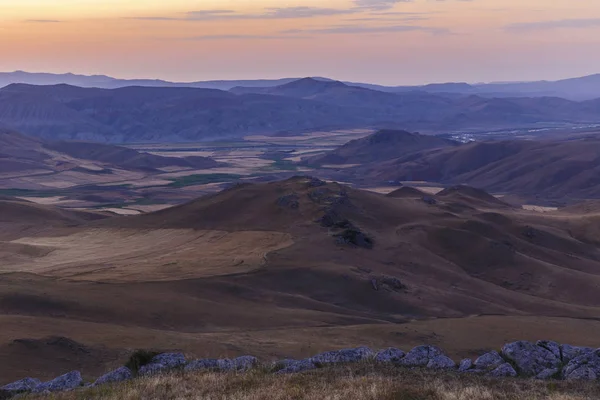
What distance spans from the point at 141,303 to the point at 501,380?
20338 mm

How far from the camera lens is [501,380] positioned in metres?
15.5

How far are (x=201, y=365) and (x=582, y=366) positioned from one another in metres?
8.10

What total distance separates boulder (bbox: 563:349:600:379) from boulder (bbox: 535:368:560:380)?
0.20m

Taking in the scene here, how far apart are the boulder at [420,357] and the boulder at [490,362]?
3.30 ft

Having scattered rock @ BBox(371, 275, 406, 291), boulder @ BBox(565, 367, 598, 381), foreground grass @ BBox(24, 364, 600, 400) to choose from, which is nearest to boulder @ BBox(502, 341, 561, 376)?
boulder @ BBox(565, 367, 598, 381)

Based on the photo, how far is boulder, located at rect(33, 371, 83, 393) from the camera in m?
15.8

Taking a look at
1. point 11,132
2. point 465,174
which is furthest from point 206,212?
point 11,132

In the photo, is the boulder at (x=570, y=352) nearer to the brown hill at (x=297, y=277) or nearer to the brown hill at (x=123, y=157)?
the brown hill at (x=297, y=277)

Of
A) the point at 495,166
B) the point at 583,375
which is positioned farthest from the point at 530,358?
the point at 495,166

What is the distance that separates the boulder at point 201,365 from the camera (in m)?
16.8

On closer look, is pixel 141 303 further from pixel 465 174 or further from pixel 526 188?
pixel 465 174

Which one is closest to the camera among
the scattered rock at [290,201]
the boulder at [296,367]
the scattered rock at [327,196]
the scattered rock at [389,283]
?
the boulder at [296,367]

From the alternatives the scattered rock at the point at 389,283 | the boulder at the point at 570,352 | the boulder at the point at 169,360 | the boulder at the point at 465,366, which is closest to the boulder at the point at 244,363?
the boulder at the point at 169,360

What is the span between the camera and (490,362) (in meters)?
17.2
